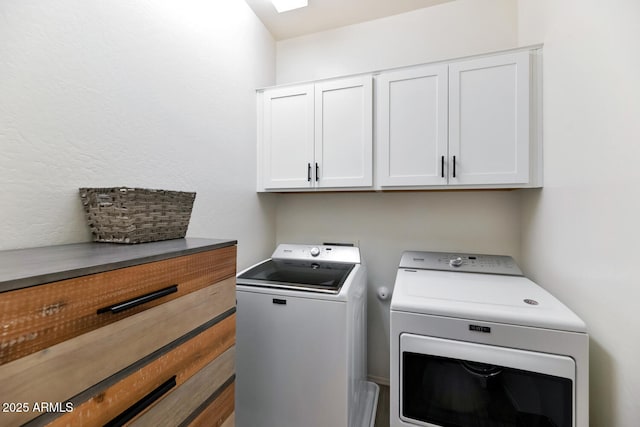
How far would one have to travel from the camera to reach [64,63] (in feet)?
2.95

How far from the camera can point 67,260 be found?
0.64 m

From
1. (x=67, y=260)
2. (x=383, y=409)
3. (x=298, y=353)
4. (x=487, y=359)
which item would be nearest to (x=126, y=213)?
(x=67, y=260)

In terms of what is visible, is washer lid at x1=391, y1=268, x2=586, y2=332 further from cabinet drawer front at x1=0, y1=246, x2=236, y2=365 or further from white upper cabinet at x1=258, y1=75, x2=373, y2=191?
cabinet drawer front at x1=0, y1=246, x2=236, y2=365

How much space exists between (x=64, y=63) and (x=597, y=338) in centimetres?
223

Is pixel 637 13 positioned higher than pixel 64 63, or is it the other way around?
pixel 637 13

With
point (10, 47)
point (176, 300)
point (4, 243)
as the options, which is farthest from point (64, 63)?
point (176, 300)

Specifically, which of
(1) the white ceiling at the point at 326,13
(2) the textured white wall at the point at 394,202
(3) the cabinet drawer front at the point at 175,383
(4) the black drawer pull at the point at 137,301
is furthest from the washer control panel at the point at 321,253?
(1) the white ceiling at the point at 326,13

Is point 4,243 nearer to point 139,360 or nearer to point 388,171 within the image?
point 139,360

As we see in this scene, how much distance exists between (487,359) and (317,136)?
160cm

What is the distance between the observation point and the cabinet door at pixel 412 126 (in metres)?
1.66

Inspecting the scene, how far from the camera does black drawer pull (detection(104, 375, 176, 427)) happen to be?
2.03 ft

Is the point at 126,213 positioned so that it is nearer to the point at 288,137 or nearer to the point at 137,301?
the point at 137,301

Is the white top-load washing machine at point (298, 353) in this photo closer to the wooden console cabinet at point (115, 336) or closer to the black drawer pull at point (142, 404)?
the wooden console cabinet at point (115, 336)

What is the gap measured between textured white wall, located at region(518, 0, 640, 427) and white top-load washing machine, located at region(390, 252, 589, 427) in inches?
4.1
